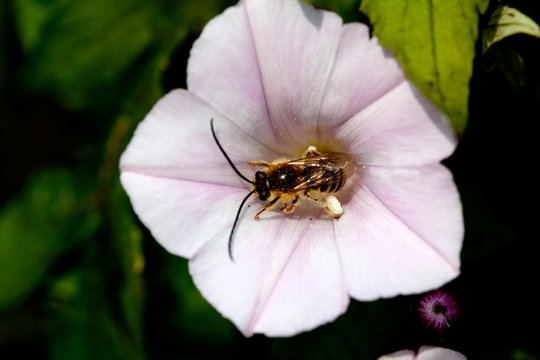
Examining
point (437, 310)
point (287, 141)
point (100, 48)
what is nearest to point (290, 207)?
point (287, 141)

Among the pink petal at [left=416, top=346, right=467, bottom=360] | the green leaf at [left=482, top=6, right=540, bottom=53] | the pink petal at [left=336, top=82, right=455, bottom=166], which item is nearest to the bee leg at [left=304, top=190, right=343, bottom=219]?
the pink petal at [left=336, top=82, right=455, bottom=166]

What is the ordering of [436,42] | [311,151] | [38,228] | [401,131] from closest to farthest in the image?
[436,42]
[401,131]
[311,151]
[38,228]

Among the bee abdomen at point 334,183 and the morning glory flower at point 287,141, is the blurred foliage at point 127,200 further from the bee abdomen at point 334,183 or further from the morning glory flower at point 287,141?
the bee abdomen at point 334,183

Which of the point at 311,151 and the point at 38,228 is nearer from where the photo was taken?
the point at 311,151

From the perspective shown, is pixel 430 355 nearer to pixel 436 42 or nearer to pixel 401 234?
pixel 401 234

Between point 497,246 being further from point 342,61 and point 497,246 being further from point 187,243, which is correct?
point 187,243

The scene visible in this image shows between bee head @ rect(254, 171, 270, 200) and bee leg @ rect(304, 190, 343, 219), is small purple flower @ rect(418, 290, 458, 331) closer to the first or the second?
bee leg @ rect(304, 190, 343, 219)

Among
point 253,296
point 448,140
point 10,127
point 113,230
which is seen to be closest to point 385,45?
point 448,140
